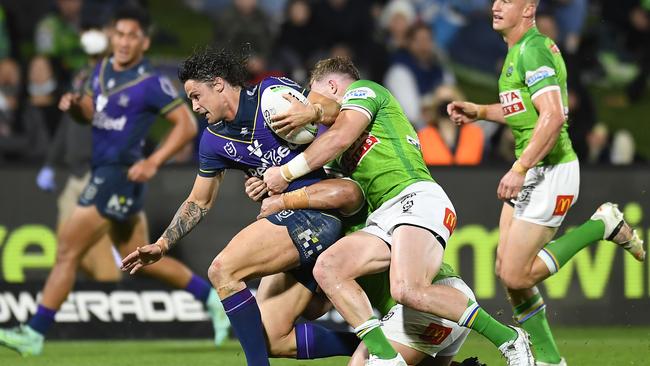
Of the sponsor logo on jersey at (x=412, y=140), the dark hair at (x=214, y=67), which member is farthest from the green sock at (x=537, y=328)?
the dark hair at (x=214, y=67)

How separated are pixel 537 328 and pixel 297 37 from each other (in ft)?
25.0

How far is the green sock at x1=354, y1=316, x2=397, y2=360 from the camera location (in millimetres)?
6745

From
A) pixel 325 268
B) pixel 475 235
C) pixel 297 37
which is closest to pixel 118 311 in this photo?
pixel 475 235

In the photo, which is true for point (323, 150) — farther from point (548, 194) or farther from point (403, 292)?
point (548, 194)

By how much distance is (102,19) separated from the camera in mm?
14562

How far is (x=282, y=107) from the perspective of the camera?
6988 mm

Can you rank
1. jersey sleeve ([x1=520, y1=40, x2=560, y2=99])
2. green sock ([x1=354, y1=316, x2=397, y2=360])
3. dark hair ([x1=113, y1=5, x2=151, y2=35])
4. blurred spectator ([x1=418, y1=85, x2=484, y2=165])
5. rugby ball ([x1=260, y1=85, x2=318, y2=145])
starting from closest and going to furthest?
green sock ([x1=354, y1=316, x2=397, y2=360])
rugby ball ([x1=260, y1=85, x2=318, y2=145])
jersey sleeve ([x1=520, y1=40, x2=560, y2=99])
dark hair ([x1=113, y1=5, x2=151, y2=35])
blurred spectator ([x1=418, y1=85, x2=484, y2=165])

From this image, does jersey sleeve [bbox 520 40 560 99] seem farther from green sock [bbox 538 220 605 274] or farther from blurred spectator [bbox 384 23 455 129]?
blurred spectator [bbox 384 23 455 129]

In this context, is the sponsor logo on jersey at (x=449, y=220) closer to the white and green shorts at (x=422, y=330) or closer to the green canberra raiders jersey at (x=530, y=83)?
the white and green shorts at (x=422, y=330)

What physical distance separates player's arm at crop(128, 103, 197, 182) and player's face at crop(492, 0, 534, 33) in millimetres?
3210

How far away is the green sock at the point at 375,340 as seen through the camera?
6.74 meters

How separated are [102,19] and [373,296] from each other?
7946 mm

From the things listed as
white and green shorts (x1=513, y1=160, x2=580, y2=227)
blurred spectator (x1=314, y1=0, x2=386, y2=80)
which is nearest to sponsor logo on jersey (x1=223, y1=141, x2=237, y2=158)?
white and green shorts (x1=513, y1=160, x2=580, y2=227)

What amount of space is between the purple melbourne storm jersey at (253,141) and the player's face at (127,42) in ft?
10.6
